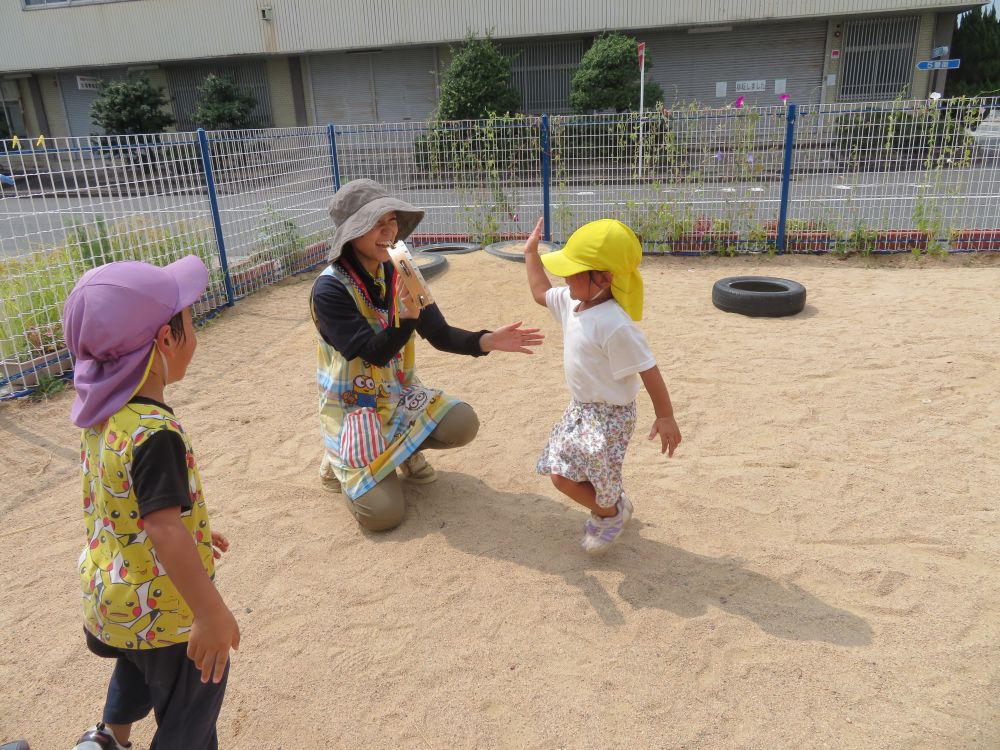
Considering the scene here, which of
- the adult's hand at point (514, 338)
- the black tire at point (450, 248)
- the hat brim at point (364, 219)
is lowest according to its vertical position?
the black tire at point (450, 248)

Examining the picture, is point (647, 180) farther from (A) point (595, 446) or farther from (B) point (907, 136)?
(A) point (595, 446)

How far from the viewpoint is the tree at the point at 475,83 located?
66.8 ft

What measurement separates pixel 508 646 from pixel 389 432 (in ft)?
4.17

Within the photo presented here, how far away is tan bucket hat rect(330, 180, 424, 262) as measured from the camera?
3.22m

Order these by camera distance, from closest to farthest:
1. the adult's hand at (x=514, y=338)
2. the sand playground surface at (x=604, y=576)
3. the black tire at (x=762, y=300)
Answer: the sand playground surface at (x=604, y=576) → the adult's hand at (x=514, y=338) → the black tire at (x=762, y=300)

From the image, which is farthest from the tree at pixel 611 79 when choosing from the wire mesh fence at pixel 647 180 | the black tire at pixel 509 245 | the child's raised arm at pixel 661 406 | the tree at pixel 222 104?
the child's raised arm at pixel 661 406

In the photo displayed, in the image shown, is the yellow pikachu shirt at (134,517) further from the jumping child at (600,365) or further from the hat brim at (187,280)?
the jumping child at (600,365)

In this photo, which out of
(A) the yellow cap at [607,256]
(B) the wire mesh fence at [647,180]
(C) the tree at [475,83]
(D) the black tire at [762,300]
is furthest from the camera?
(C) the tree at [475,83]

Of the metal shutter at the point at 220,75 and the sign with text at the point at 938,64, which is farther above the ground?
the metal shutter at the point at 220,75

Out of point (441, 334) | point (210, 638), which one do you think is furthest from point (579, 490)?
point (210, 638)

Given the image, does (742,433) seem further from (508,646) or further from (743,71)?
(743,71)

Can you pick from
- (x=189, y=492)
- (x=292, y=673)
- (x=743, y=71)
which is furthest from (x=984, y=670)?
(x=743, y=71)

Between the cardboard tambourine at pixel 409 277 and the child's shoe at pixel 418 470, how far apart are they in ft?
2.81

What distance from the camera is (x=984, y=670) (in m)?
2.50
